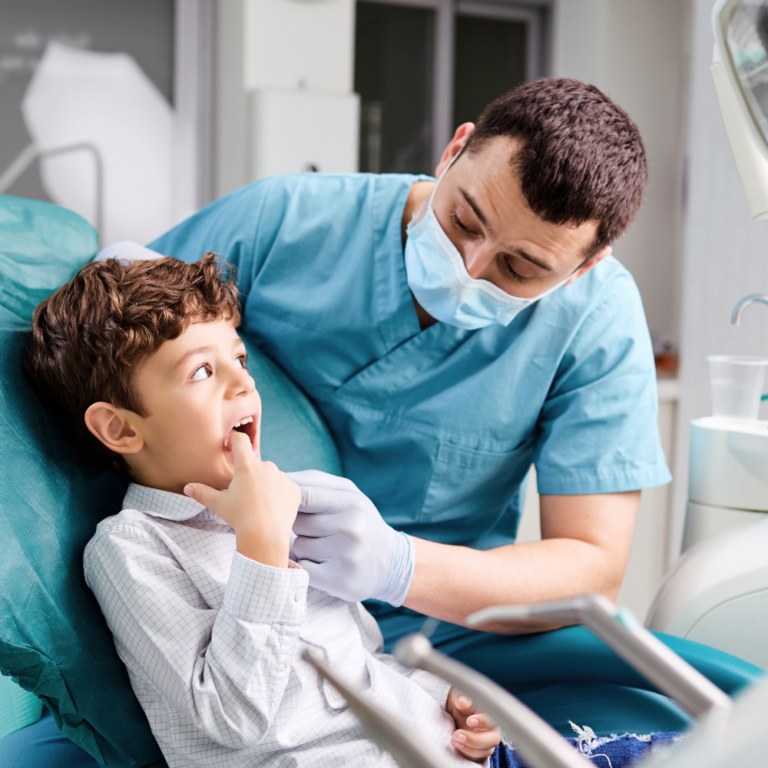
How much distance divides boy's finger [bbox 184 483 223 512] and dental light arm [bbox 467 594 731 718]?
606 mm

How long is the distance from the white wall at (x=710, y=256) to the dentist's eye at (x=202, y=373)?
167cm

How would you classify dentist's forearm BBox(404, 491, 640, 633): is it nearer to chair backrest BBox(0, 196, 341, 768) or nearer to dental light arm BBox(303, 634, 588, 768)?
chair backrest BBox(0, 196, 341, 768)

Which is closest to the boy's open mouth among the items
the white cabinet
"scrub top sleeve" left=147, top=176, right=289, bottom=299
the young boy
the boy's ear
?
the young boy

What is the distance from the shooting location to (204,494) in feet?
2.93

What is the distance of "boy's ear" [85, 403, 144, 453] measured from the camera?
932mm

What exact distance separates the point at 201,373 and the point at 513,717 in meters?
0.72

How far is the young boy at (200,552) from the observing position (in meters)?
0.81

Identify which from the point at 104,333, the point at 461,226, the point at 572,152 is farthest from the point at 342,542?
the point at 572,152

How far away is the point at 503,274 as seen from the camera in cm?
115

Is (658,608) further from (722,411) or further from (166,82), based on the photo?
(166,82)

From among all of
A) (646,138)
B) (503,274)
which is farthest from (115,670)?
(646,138)

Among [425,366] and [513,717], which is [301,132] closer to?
[425,366]

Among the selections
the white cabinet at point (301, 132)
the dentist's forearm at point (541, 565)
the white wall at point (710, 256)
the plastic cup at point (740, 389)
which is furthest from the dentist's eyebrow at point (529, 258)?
the white cabinet at point (301, 132)

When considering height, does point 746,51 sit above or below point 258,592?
above
